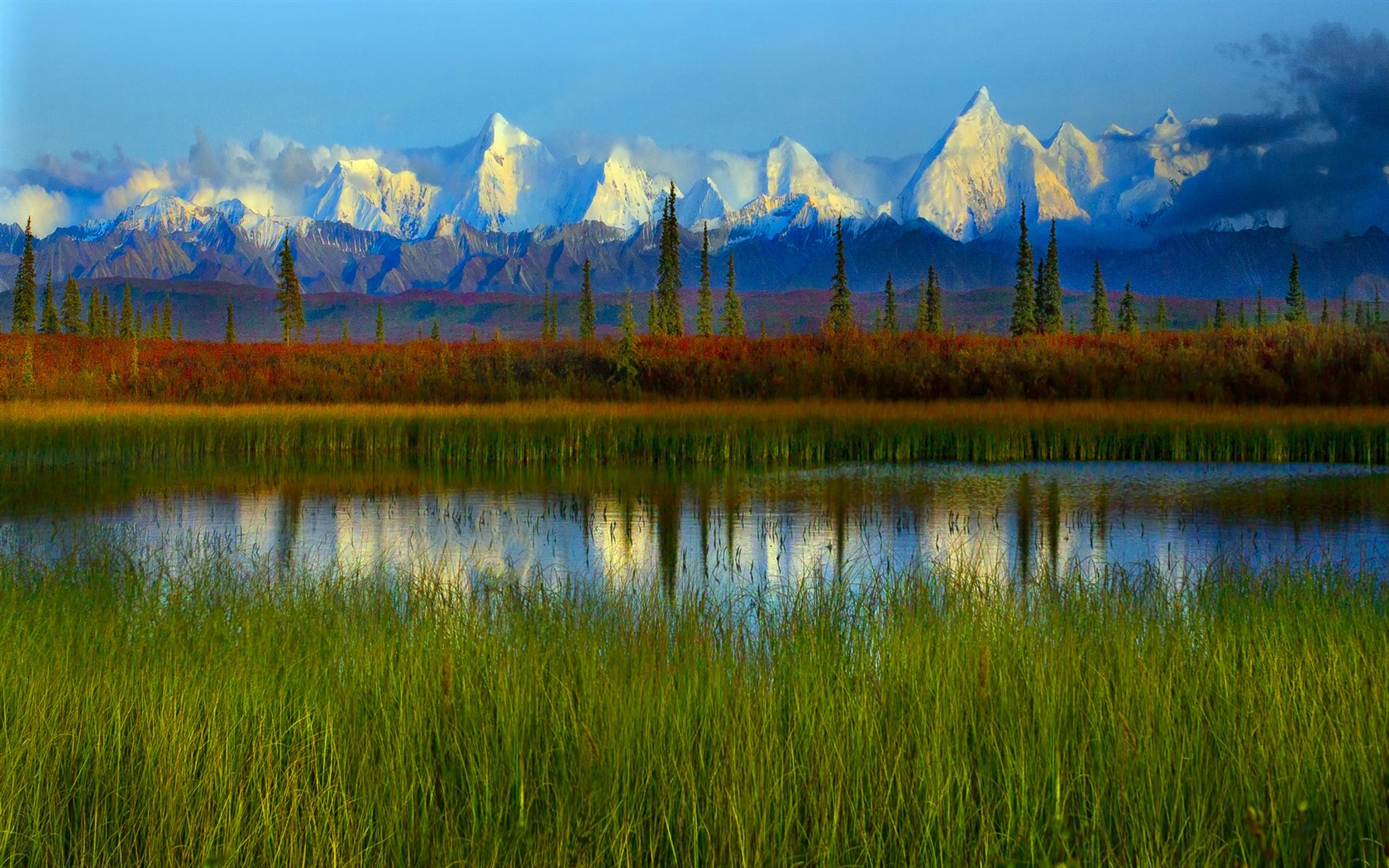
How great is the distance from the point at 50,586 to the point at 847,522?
10635mm

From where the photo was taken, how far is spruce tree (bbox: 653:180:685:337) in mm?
77562

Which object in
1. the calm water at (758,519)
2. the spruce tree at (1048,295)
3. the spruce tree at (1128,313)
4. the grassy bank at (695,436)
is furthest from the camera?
the spruce tree at (1128,313)

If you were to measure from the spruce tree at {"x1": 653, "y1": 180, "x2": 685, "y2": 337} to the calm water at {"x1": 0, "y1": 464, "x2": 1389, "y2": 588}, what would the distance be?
2116 inches

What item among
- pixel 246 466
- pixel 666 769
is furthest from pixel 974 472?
pixel 666 769

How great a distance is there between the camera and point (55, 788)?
5.00 metres

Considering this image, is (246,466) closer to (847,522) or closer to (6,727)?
(847,522)

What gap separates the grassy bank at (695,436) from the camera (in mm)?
25625

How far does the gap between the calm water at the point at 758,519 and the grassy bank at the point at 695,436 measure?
2384 millimetres

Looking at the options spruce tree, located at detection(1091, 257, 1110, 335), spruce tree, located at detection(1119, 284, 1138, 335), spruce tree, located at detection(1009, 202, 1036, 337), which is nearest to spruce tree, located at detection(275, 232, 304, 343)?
spruce tree, located at detection(1009, 202, 1036, 337)

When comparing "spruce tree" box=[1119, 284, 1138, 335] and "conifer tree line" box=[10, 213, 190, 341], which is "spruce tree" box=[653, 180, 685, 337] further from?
"spruce tree" box=[1119, 284, 1138, 335]

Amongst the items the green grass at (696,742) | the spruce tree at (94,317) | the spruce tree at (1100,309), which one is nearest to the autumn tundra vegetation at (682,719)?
the green grass at (696,742)

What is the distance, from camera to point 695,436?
2692 cm

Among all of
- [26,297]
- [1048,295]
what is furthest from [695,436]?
[26,297]

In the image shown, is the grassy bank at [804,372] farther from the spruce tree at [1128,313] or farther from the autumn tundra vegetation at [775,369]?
the spruce tree at [1128,313]
